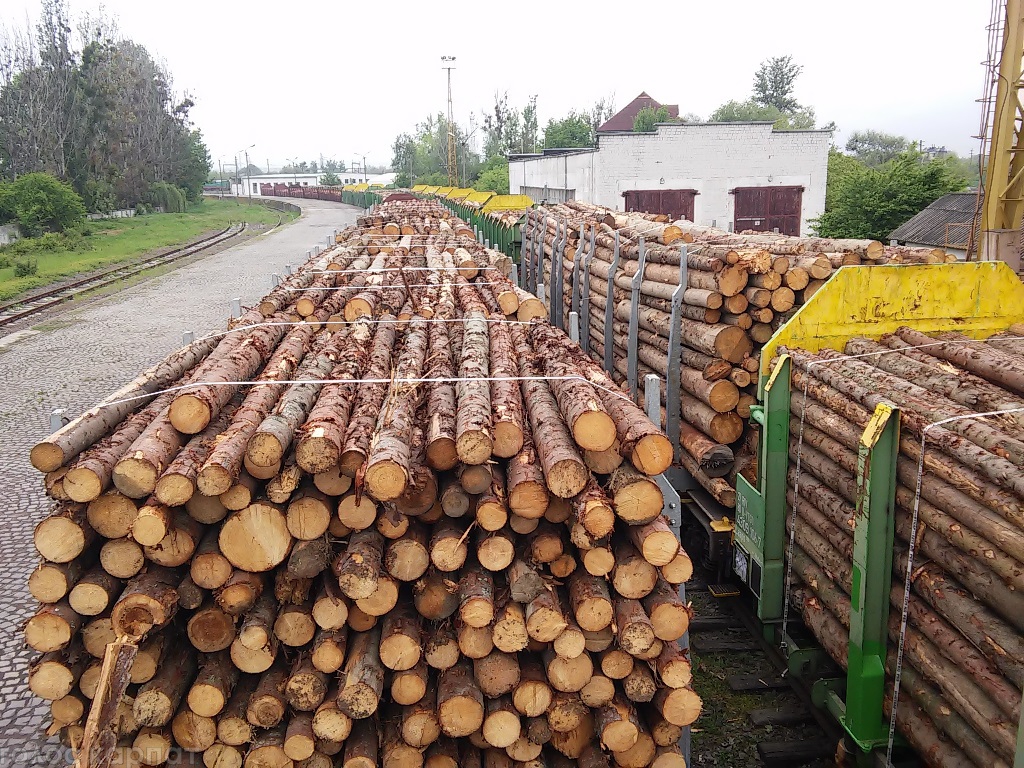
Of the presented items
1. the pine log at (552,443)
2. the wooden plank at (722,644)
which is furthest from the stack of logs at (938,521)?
the pine log at (552,443)

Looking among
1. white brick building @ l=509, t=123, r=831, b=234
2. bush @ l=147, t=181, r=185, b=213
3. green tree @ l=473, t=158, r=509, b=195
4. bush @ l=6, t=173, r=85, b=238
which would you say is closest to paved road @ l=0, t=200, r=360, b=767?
bush @ l=6, t=173, r=85, b=238

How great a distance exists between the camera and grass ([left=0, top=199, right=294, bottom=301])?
26859 millimetres

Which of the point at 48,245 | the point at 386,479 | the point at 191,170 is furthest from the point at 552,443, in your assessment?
the point at 191,170

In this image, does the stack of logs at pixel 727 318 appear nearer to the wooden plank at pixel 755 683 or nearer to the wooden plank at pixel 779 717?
the wooden plank at pixel 755 683

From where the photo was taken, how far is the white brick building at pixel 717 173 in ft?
101

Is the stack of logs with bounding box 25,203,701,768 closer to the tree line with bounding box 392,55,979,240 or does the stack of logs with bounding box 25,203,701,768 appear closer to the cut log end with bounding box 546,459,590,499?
the cut log end with bounding box 546,459,590,499

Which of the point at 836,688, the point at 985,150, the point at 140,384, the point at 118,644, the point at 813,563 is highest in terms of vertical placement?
the point at 985,150

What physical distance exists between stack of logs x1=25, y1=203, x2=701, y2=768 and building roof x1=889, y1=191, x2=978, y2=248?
21542mm

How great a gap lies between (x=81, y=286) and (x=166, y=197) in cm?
3853

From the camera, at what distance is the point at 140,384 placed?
17.5ft

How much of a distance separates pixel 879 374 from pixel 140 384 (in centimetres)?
520

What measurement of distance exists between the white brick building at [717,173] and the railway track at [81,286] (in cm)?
1927

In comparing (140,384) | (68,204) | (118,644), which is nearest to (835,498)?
(118,644)

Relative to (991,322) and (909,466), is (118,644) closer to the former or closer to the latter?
(909,466)
